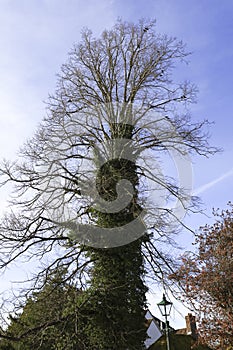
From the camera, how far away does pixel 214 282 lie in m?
11.9

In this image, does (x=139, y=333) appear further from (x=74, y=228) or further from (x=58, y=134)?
(x=58, y=134)

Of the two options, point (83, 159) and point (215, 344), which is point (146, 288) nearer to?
point (215, 344)

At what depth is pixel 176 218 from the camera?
455 inches

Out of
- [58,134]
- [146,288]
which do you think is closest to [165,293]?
[146,288]

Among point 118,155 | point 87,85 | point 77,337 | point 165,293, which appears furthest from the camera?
point 87,85

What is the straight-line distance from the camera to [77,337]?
33.0ft

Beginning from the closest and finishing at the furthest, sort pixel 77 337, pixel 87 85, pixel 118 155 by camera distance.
→ pixel 77 337, pixel 118 155, pixel 87 85

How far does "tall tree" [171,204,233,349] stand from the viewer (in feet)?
38.6

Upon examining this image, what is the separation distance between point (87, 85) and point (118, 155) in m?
2.56

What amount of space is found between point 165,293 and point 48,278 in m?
2.94

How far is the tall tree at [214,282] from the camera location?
11.8 m

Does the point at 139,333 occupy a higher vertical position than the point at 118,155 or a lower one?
lower

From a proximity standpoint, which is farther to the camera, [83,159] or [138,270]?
[83,159]

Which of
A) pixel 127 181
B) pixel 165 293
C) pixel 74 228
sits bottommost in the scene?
pixel 165 293
